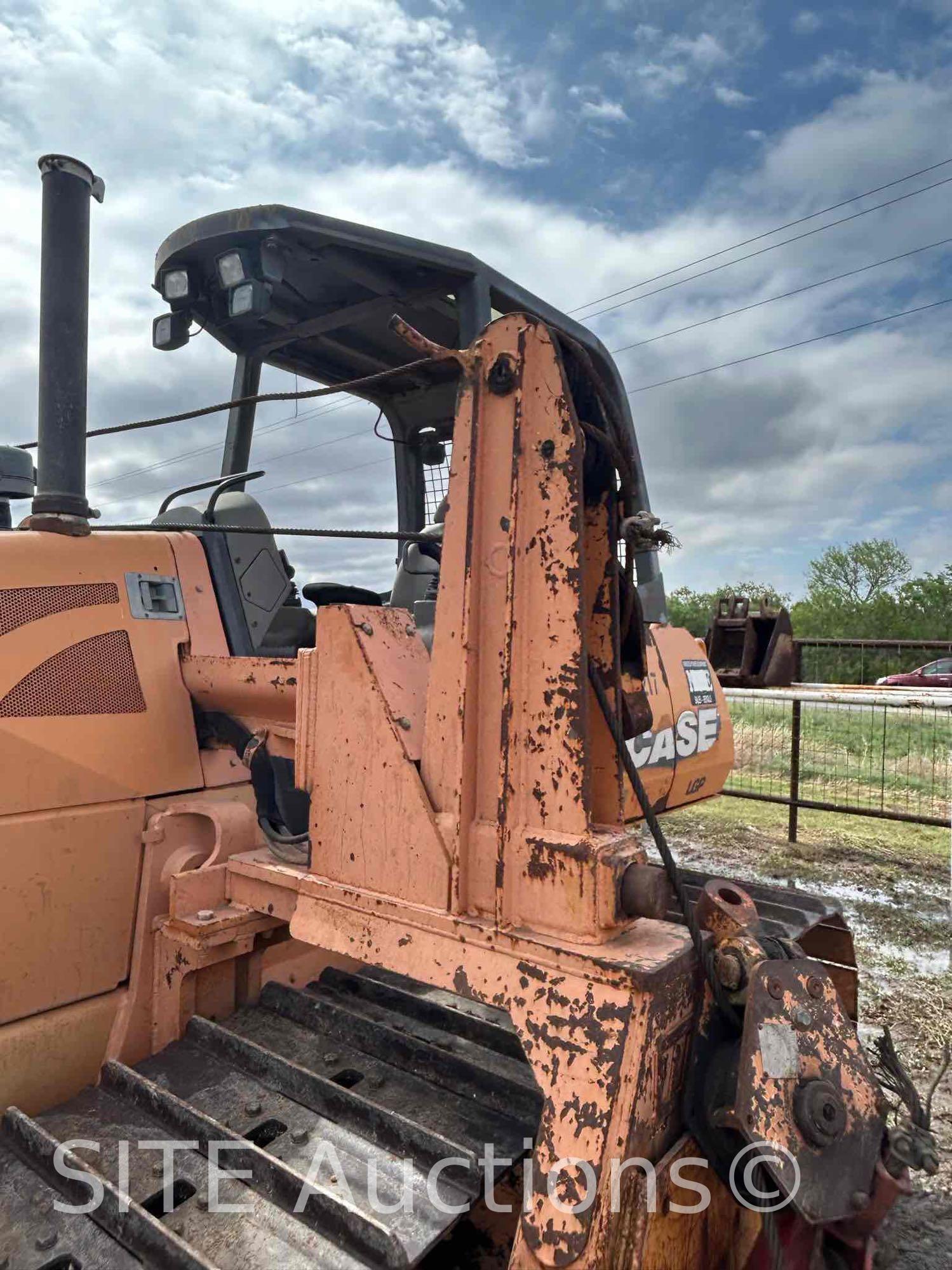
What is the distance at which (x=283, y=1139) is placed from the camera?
171 cm

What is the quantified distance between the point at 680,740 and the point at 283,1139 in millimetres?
1971

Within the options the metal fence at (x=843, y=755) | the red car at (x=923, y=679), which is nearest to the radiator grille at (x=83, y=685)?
the metal fence at (x=843, y=755)

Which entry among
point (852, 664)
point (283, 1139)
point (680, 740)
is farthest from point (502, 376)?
point (852, 664)

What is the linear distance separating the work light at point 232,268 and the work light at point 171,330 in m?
0.39

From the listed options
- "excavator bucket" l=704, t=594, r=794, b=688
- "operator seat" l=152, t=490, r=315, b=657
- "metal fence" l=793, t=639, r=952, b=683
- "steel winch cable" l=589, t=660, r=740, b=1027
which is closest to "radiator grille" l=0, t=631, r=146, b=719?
"operator seat" l=152, t=490, r=315, b=657

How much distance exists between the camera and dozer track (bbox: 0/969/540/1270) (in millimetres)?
1461

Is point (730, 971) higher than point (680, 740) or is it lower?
lower

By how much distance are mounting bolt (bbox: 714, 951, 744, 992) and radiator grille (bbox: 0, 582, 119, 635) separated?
1763mm

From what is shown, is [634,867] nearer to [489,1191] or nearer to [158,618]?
[489,1191]

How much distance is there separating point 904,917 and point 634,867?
4.22m

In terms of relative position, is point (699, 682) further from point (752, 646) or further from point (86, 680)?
point (752, 646)

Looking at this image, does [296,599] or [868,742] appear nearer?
[296,599]

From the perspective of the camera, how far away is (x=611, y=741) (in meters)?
1.79

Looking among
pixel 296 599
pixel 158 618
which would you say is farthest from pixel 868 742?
pixel 158 618
